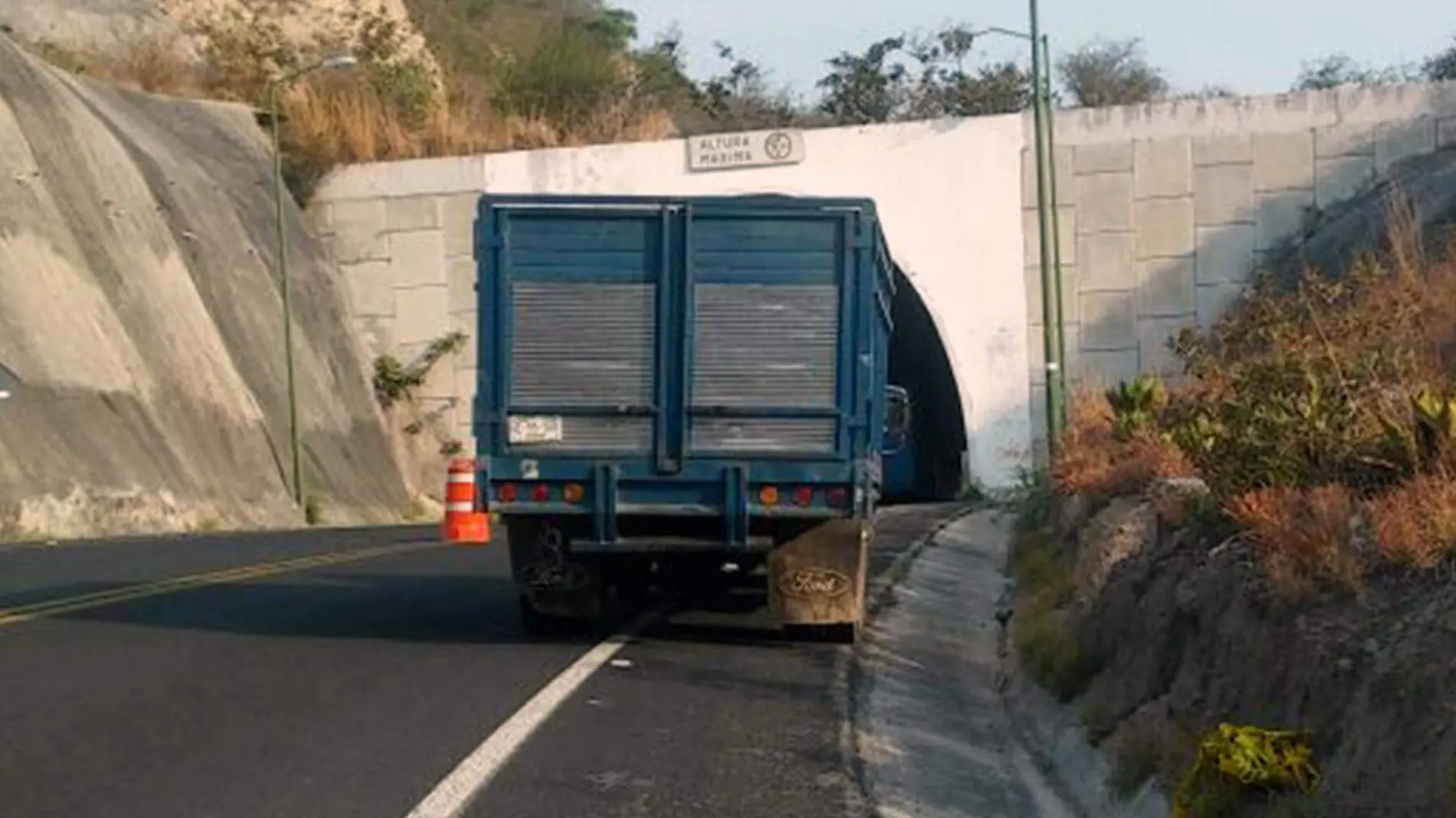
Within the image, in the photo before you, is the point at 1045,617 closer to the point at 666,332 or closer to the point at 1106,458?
the point at 666,332

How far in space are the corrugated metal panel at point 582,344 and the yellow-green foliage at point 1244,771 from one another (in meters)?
7.73

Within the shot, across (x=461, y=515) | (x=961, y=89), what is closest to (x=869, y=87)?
(x=961, y=89)

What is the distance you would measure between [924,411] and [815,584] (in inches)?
1776

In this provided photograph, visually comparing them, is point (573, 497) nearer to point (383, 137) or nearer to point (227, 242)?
point (227, 242)

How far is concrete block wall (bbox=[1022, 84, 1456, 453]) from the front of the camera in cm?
4934

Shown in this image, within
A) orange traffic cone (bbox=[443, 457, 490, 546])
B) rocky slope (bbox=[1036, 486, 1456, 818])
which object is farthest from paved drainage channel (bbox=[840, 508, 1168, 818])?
orange traffic cone (bbox=[443, 457, 490, 546])

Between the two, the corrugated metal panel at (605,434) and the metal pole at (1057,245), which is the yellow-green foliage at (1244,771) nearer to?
the corrugated metal panel at (605,434)

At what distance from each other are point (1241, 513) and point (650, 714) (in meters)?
3.46

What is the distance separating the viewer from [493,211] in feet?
55.2

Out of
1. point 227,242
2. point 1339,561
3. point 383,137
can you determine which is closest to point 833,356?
point 1339,561

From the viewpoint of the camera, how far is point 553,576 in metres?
17.3

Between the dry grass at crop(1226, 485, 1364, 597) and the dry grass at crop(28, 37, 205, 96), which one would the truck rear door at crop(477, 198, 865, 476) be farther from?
the dry grass at crop(28, 37, 205, 96)

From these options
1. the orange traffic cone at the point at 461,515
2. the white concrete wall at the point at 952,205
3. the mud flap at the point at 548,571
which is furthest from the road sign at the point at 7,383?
the mud flap at the point at 548,571

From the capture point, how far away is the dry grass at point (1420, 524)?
1000 cm
